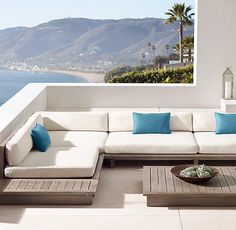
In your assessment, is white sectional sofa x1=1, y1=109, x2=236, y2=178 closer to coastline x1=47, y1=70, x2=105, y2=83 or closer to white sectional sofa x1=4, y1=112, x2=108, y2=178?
white sectional sofa x1=4, y1=112, x2=108, y2=178

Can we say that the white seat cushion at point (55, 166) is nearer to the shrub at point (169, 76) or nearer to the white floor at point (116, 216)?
the white floor at point (116, 216)

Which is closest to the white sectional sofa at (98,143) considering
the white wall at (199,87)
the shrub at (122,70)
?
the white wall at (199,87)

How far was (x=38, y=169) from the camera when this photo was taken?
680 cm

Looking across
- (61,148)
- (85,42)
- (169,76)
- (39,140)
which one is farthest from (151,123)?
(85,42)

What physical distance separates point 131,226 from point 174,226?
408 millimetres

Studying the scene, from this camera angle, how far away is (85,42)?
23.4 m

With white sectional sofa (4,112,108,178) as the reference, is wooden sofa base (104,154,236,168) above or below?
below

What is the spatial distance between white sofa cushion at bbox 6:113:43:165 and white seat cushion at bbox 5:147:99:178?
75 mm

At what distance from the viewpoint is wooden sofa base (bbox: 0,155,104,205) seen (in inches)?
254

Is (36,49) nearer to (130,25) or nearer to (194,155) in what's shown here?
(130,25)

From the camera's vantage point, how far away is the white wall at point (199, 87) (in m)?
9.80

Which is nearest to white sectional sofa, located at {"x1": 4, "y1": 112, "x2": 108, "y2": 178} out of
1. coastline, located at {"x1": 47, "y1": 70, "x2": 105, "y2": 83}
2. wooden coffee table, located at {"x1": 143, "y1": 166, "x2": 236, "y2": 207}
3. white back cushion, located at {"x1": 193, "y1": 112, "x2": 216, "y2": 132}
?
wooden coffee table, located at {"x1": 143, "y1": 166, "x2": 236, "y2": 207}

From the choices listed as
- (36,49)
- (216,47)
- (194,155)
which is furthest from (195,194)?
(36,49)

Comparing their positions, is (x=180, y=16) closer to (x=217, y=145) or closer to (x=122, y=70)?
(x=122, y=70)
